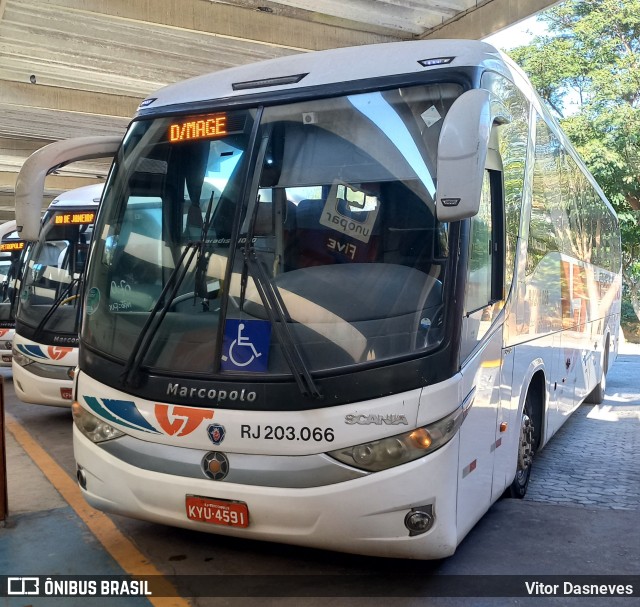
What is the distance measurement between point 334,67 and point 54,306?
19.9 feet

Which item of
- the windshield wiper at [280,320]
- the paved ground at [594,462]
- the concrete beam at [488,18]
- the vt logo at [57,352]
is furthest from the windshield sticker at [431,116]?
the concrete beam at [488,18]

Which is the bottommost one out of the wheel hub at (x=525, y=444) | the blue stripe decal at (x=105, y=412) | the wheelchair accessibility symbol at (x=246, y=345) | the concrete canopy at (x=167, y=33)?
the wheel hub at (x=525, y=444)

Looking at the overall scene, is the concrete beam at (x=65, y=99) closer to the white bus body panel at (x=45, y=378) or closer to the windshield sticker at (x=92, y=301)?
the white bus body panel at (x=45, y=378)

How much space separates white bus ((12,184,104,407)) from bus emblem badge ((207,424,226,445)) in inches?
189

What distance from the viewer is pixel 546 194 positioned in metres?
6.43

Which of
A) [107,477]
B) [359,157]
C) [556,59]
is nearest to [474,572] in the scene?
[107,477]

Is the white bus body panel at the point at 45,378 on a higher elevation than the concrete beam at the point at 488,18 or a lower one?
lower

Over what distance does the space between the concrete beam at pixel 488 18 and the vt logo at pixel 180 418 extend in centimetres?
903

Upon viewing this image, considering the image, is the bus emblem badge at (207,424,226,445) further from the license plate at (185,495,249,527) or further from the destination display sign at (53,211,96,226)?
the destination display sign at (53,211,96,226)

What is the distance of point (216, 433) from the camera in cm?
409

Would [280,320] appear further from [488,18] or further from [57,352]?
[488,18]

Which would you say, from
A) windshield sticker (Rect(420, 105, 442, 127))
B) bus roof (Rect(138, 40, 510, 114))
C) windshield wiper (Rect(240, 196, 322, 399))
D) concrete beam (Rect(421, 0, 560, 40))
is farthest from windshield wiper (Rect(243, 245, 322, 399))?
concrete beam (Rect(421, 0, 560, 40))

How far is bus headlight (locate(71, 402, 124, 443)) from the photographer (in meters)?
4.48

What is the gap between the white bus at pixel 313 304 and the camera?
3881 mm
